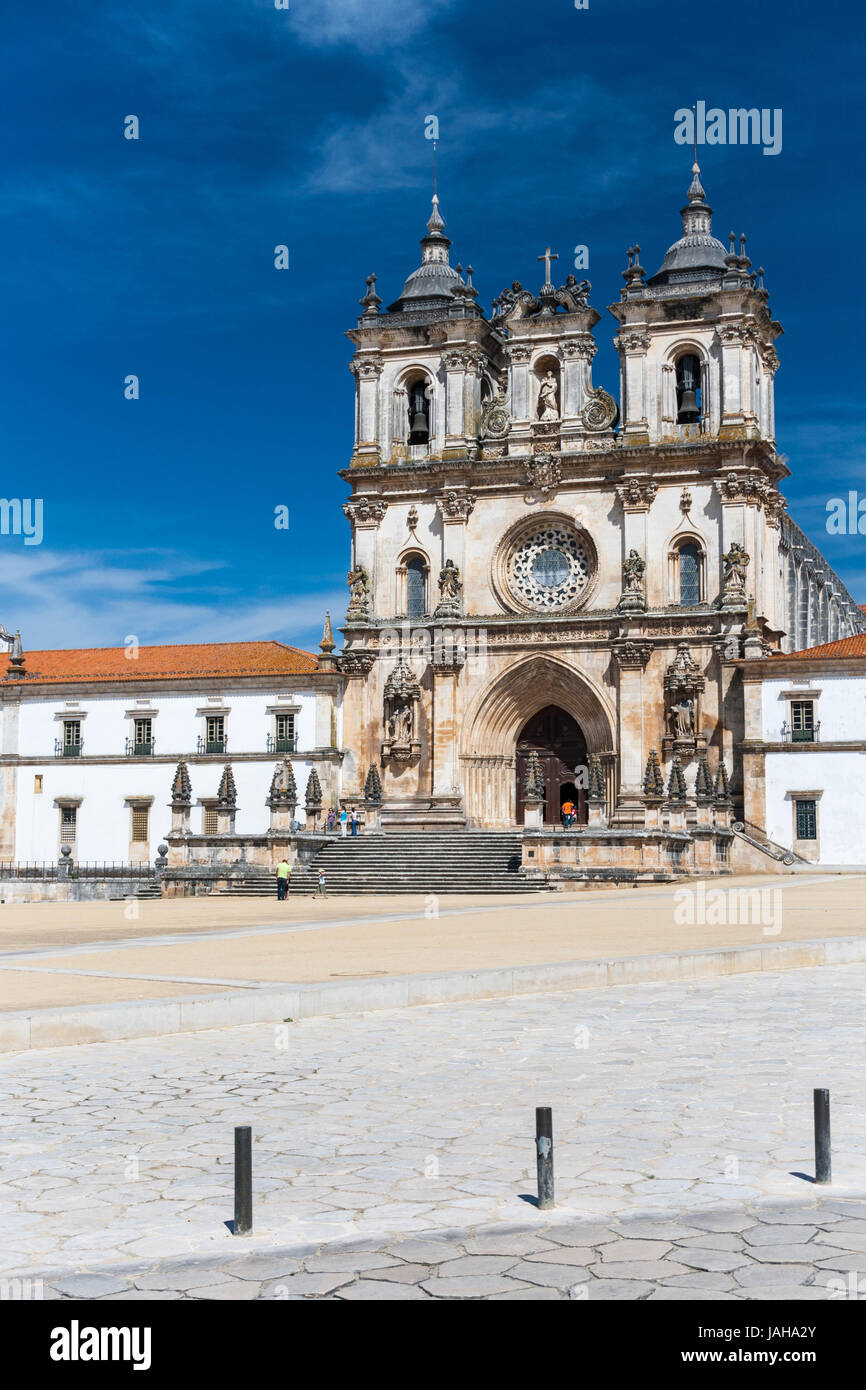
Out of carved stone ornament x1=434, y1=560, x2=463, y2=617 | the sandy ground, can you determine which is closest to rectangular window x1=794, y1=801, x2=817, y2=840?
the sandy ground

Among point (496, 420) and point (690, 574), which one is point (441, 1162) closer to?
point (690, 574)

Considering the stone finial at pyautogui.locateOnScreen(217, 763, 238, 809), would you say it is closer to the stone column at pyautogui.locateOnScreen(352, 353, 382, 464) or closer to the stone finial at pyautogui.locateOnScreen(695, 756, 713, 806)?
the stone column at pyautogui.locateOnScreen(352, 353, 382, 464)

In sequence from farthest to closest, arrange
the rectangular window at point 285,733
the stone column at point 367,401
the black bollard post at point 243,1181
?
1. the stone column at point 367,401
2. the rectangular window at point 285,733
3. the black bollard post at point 243,1181

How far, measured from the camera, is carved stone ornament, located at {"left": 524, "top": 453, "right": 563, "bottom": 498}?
175 feet

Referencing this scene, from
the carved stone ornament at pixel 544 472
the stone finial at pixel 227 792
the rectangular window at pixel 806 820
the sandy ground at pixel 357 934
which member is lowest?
the sandy ground at pixel 357 934

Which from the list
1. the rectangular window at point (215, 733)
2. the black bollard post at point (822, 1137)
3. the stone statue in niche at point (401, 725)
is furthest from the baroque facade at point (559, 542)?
the black bollard post at point (822, 1137)

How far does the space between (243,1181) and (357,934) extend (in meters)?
16.9

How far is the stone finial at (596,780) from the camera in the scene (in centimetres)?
4500

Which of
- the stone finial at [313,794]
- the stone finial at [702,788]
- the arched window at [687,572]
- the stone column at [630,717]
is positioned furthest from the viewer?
the arched window at [687,572]

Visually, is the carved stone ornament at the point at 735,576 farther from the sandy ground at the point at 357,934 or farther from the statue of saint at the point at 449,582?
the sandy ground at the point at 357,934

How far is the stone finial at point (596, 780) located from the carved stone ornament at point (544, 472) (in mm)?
9938
